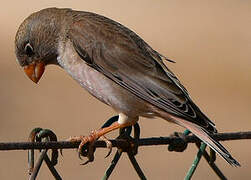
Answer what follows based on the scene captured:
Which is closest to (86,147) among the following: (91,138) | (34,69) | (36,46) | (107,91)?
(91,138)

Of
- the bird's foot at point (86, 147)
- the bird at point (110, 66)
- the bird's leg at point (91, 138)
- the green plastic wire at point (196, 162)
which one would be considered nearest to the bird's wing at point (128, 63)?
the bird at point (110, 66)

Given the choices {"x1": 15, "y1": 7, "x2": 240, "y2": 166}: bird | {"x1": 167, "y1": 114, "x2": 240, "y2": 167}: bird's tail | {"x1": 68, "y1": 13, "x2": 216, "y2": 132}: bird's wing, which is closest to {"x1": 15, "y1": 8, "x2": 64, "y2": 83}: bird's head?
{"x1": 15, "y1": 7, "x2": 240, "y2": 166}: bird

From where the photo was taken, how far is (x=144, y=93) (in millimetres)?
6516

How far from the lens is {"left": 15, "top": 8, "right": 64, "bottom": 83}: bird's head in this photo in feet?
22.9

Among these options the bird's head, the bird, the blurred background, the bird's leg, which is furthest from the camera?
the blurred background

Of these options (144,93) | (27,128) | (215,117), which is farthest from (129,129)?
(215,117)

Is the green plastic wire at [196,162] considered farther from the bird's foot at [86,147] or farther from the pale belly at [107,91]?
the pale belly at [107,91]

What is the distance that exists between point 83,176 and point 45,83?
3.02m

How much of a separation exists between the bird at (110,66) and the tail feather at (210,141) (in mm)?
15

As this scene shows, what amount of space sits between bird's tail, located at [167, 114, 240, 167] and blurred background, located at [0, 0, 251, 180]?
3.89 meters

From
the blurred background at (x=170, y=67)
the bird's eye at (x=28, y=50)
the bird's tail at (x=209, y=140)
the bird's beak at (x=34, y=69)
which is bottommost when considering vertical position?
the blurred background at (x=170, y=67)

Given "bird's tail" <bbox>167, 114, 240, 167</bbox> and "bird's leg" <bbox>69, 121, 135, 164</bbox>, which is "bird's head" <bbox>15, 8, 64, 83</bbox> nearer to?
"bird's leg" <bbox>69, 121, 135, 164</bbox>

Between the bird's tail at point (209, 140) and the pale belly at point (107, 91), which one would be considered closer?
the bird's tail at point (209, 140)

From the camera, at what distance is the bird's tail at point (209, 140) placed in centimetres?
567
